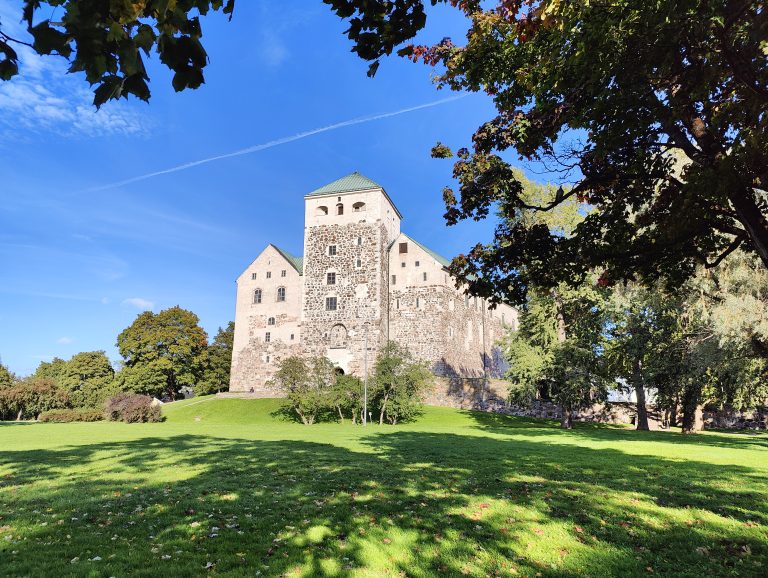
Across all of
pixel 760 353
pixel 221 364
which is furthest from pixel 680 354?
pixel 221 364

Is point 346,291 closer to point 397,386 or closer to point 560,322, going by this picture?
point 397,386

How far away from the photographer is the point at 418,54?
8453mm

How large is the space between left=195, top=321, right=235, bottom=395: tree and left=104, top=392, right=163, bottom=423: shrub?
22.3m

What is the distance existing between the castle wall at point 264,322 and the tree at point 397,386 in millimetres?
15954

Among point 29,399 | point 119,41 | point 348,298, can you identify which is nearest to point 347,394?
point 348,298

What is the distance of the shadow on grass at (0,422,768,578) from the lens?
532cm

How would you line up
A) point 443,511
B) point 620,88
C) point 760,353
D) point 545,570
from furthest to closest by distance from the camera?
point 760,353 < point 443,511 < point 620,88 < point 545,570

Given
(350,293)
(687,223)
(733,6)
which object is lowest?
(687,223)

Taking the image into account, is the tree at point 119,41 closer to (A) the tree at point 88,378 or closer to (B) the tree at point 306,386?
(B) the tree at point 306,386

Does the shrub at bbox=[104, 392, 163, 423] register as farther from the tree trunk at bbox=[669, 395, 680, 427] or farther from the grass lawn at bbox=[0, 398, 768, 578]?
the tree trunk at bbox=[669, 395, 680, 427]

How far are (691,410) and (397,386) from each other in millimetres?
22885

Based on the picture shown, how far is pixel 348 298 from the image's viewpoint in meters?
49.7

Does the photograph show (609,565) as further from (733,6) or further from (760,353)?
(760,353)

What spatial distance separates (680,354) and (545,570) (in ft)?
108
